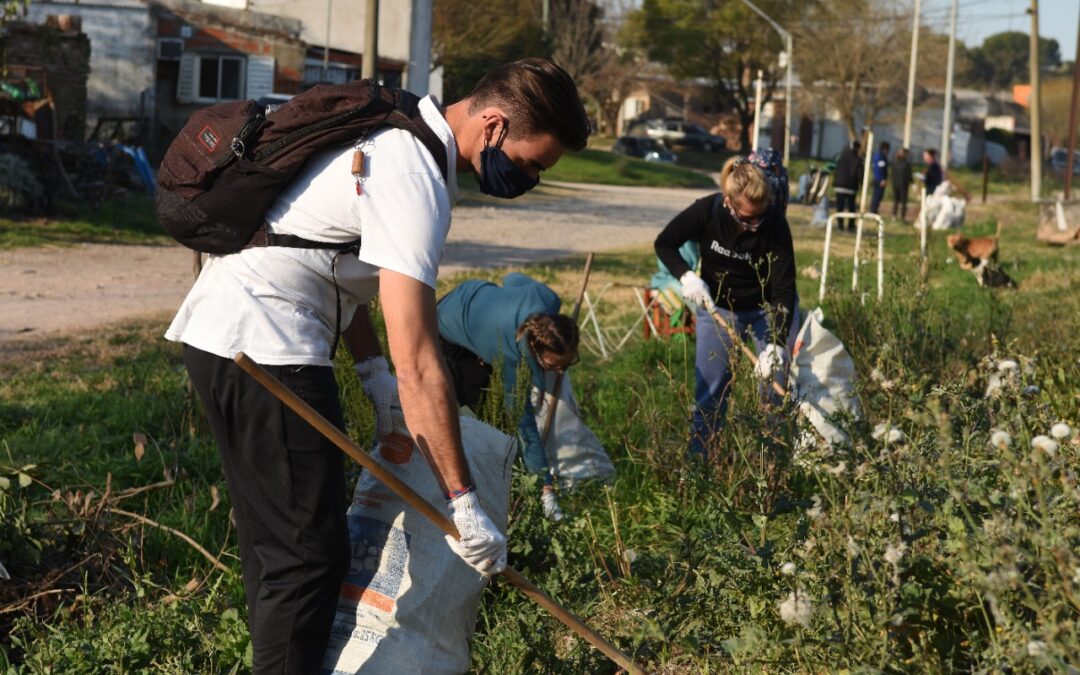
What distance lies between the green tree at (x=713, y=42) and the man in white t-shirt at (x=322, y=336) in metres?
57.4

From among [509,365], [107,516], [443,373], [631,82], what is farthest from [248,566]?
[631,82]

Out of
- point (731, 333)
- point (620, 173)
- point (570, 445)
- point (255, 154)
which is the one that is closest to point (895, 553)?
point (255, 154)

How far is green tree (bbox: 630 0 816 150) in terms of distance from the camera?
191ft

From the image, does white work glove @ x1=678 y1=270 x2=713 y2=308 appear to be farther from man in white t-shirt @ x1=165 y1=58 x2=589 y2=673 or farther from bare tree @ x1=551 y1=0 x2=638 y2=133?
bare tree @ x1=551 y1=0 x2=638 y2=133

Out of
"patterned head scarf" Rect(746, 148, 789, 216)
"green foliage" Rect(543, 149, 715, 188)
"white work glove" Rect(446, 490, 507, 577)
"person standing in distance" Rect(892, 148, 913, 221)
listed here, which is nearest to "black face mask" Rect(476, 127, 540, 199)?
"white work glove" Rect(446, 490, 507, 577)

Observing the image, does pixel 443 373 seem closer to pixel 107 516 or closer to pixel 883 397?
pixel 107 516

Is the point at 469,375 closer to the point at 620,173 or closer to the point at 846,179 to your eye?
the point at 846,179

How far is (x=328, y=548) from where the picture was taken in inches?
118

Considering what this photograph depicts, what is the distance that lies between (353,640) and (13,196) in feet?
46.2

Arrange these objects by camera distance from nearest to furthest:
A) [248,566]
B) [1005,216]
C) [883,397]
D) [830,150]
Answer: [248,566]
[883,397]
[1005,216]
[830,150]

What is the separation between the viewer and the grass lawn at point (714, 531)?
2580mm

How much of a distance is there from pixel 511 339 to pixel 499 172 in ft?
7.50

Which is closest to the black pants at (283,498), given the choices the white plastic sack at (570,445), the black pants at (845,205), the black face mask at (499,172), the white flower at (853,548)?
the black face mask at (499,172)

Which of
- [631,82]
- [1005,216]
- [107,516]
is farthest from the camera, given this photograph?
[631,82]
